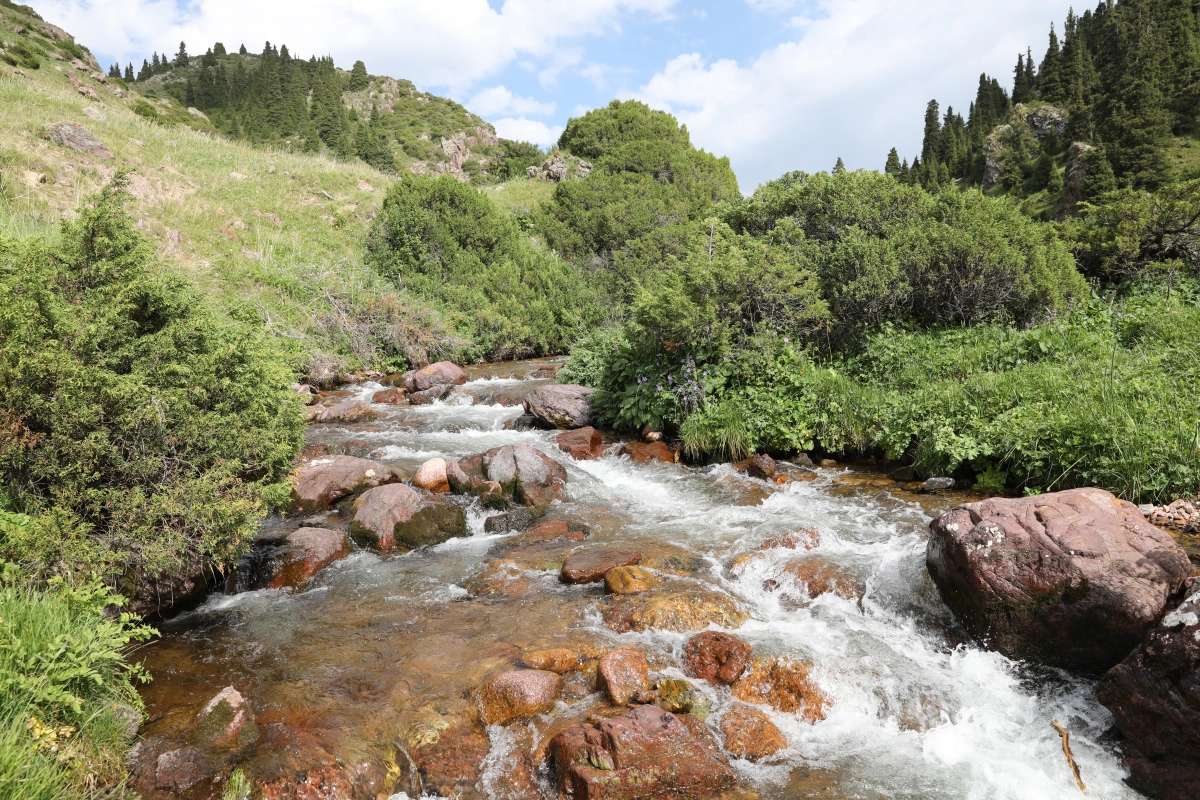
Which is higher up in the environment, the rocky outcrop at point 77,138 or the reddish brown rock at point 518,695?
the rocky outcrop at point 77,138

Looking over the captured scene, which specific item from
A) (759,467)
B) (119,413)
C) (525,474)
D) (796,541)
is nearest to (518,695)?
(796,541)

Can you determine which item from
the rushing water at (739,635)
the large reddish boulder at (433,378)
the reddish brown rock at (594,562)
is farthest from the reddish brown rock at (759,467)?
the large reddish boulder at (433,378)

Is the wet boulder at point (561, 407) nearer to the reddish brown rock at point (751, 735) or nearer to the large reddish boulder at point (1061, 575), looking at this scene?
the large reddish boulder at point (1061, 575)

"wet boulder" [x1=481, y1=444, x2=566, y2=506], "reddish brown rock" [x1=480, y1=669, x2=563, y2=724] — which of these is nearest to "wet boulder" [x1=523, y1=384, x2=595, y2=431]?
"wet boulder" [x1=481, y1=444, x2=566, y2=506]

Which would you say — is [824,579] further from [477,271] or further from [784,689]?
[477,271]

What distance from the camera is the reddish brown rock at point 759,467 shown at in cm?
882

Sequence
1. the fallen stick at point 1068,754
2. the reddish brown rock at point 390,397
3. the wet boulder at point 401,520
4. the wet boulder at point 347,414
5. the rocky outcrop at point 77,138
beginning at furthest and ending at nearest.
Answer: the rocky outcrop at point 77,138
the reddish brown rock at point 390,397
the wet boulder at point 347,414
the wet boulder at point 401,520
the fallen stick at point 1068,754

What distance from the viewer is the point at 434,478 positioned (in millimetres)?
8781

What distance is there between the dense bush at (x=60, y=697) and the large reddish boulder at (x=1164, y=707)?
548 centimetres

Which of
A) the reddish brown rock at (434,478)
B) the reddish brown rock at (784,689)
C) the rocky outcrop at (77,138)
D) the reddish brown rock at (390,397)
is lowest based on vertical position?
the reddish brown rock at (784,689)

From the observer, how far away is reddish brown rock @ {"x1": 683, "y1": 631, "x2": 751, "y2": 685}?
177 inches

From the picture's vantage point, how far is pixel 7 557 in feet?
13.1

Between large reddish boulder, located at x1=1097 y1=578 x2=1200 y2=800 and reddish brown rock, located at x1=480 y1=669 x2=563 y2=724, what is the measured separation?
346 centimetres

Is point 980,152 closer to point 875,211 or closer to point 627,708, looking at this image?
point 875,211
